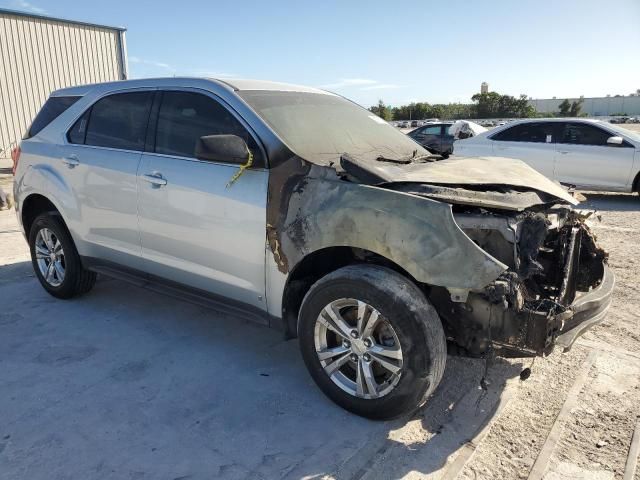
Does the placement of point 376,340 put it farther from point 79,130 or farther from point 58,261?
point 58,261

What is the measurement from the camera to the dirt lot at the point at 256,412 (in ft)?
8.54

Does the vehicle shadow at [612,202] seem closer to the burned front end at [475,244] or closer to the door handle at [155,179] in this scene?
the burned front end at [475,244]

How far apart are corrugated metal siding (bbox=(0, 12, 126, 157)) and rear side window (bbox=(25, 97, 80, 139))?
41.2 ft

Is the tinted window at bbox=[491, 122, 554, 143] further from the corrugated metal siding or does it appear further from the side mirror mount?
the corrugated metal siding

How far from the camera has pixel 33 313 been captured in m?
4.60

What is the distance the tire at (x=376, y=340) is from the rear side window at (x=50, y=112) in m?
3.18

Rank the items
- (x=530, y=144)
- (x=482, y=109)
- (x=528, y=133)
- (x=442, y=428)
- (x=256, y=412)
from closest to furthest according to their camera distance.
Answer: (x=442, y=428)
(x=256, y=412)
(x=530, y=144)
(x=528, y=133)
(x=482, y=109)

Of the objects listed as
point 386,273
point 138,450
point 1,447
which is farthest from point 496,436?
point 1,447

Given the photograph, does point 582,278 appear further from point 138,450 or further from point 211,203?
point 138,450

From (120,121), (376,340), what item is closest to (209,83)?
(120,121)

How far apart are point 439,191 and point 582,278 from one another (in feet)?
4.56

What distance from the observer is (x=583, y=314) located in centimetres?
289

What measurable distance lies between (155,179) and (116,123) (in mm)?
850

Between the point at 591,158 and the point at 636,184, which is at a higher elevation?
the point at 591,158
